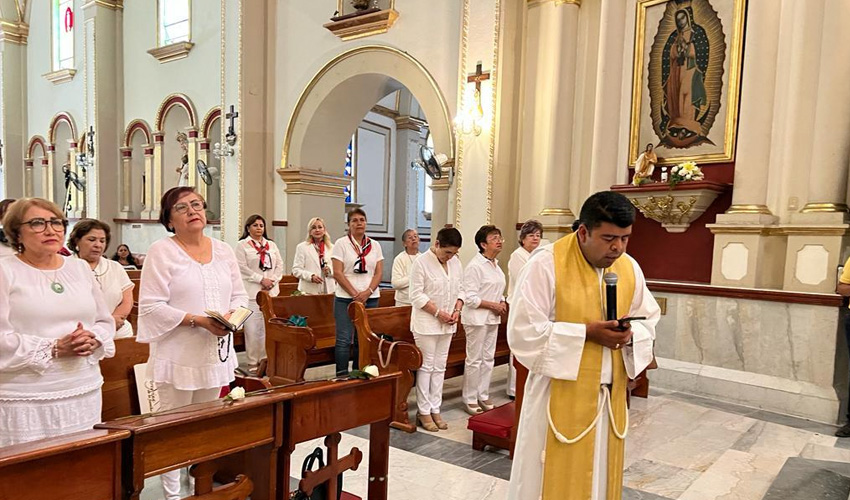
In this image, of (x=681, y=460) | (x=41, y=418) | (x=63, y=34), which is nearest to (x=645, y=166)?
(x=681, y=460)

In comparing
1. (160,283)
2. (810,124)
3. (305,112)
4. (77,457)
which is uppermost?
(305,112)

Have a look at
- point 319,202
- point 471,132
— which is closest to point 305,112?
point 319,202

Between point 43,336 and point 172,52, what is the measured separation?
37.6 ft

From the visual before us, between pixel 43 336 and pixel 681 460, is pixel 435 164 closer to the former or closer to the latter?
pixel 681 460

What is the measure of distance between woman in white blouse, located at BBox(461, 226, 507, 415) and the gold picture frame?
118 inches

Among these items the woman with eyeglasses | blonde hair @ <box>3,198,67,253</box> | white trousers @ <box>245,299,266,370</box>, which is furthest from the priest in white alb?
white trousers @ <box>245,299,266,370</box>

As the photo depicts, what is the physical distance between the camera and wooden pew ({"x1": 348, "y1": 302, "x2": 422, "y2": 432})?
14.7ft

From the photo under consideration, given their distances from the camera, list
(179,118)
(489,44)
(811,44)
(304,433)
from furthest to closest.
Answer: (179,118), (489,44), (811,44), (304,433)

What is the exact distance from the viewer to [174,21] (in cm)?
1245

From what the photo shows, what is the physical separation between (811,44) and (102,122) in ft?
46.0

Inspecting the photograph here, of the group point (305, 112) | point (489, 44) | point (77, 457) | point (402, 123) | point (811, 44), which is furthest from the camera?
point (402, 123)

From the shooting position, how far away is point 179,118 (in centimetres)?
1287

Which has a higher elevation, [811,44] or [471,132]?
[811,44]

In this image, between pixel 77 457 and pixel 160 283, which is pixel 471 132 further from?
pixel 77 457
